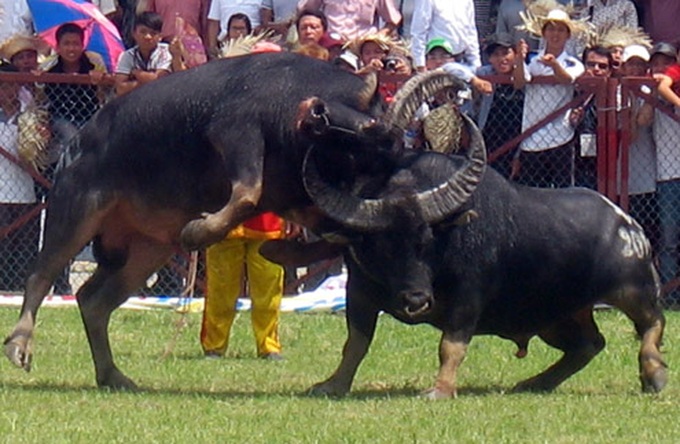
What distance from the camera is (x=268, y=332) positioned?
12039mm

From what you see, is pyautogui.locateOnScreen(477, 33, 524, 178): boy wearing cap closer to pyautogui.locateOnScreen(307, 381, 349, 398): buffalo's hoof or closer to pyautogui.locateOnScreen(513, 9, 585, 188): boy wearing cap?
pyautogui.locateOnScreen(513, 9, 585, 188): boy wearing cap

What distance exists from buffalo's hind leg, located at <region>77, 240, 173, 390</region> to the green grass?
247mm

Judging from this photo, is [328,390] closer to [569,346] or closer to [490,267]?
[490,267]

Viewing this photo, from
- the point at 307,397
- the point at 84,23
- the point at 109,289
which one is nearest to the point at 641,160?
the point at 84,23

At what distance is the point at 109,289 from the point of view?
10.8 metres

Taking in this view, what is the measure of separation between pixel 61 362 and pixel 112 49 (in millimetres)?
4829

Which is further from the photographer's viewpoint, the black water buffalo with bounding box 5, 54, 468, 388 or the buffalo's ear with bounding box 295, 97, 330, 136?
the black water buffalo with bounding box 5, 54, 468, 388

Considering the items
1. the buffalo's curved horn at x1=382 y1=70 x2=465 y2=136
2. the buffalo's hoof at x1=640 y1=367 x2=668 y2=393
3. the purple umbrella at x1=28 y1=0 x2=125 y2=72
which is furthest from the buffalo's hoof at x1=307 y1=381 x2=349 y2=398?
the purple umbrella at x1=28 y1=0 x2=125 y2=72

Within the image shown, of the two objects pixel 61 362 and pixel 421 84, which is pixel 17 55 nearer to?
pixel 61 362

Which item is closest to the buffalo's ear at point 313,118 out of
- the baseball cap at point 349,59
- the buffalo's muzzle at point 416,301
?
the buffalo's muzzle at point 416,301

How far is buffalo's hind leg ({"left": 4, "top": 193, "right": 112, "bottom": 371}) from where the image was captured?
10.3 m

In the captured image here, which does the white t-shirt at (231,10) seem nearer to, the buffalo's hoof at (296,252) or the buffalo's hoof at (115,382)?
the buffalo's hoof at (296,252)

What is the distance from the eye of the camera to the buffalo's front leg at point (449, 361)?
9.77m

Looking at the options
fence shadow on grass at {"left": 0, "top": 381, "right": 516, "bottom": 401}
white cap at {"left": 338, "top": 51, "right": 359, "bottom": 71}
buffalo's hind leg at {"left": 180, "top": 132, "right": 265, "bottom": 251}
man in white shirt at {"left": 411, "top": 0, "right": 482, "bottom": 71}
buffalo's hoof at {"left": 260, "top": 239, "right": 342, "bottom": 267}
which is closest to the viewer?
buffalo's hind leg at {"left": 180, "top": 132, "right": 265, "bottom": 251}
